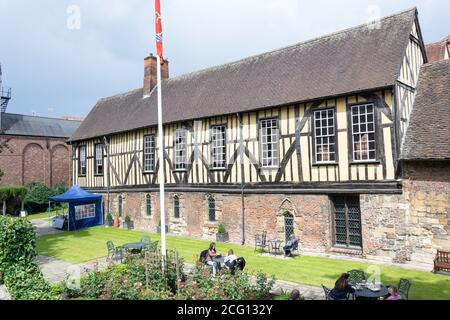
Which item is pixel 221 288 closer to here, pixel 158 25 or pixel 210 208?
pixel 158 25

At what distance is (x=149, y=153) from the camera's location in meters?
20.5

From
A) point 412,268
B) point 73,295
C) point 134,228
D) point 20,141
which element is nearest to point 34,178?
point 20,141

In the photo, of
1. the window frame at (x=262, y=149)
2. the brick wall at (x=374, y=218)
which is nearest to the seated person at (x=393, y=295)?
the brick wall at (x=374, y=218)

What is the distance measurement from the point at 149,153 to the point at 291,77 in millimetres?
9491

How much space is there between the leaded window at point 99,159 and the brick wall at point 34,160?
11.4 meters

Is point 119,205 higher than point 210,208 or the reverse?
the reverse

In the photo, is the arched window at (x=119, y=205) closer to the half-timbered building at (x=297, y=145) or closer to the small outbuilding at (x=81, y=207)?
the half-timbered building at (x=297, y=145)

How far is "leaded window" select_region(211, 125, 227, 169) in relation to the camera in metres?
16.8

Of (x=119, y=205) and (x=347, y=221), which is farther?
(x=119, y=205)

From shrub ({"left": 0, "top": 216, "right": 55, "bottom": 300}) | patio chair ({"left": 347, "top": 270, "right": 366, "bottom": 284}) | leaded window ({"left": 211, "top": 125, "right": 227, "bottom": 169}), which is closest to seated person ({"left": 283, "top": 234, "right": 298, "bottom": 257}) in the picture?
patio chair ({"left": 347, "top": 270, "right": 366, "bottom": 284})

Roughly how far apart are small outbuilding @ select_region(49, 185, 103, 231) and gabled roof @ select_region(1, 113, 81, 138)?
14.5 metres

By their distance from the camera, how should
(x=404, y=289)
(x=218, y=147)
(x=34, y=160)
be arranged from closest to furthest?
(x=404, y=289) → (x=218, y=147) → (x=34, y=160)

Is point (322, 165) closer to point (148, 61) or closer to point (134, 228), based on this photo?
point (134, 228)

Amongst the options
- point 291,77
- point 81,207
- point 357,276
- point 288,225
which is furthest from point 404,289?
point 81,207
